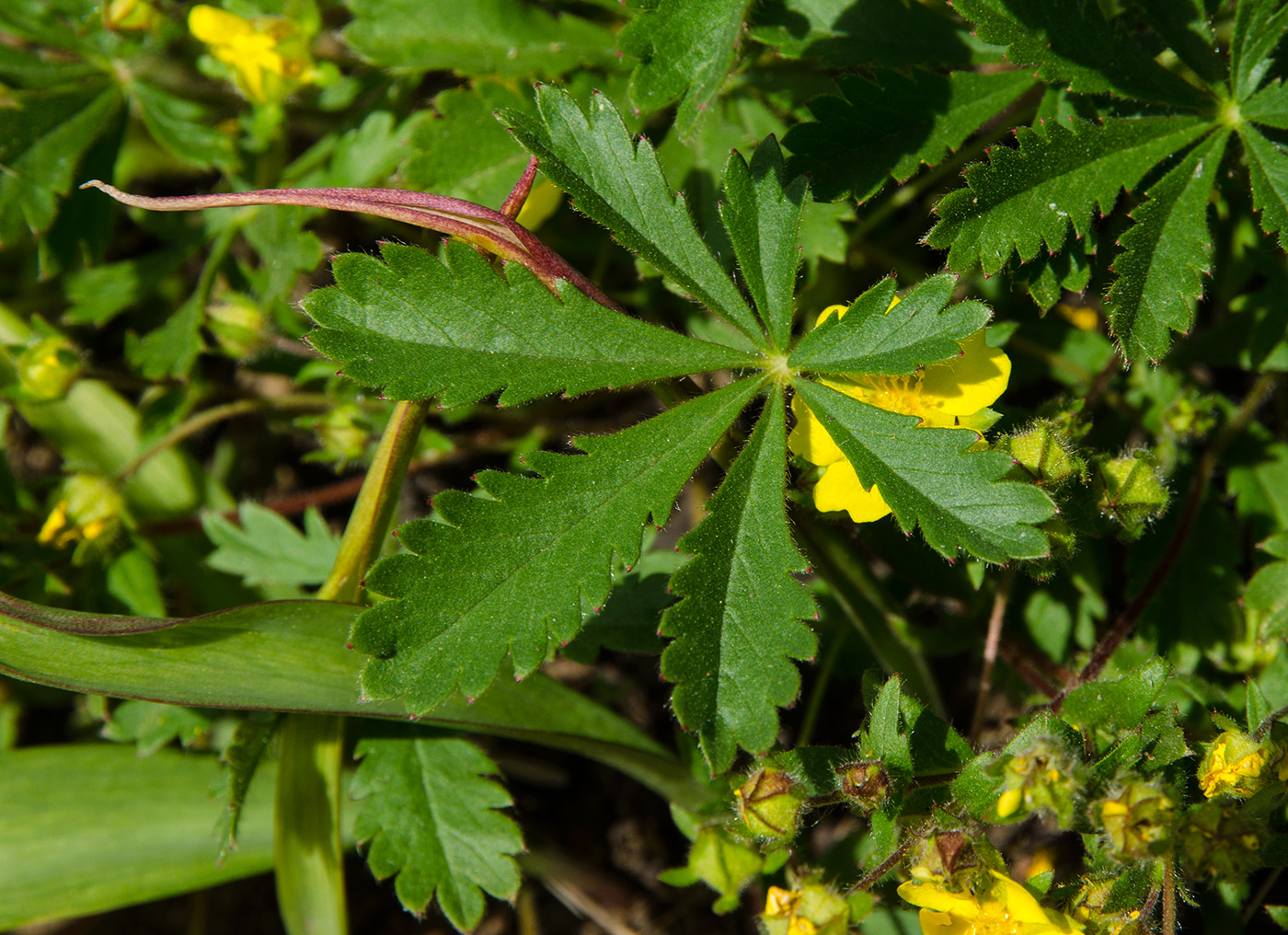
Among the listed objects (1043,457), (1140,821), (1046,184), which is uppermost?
(1046,184)

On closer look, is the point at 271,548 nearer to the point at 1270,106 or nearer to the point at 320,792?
the point at 320,792

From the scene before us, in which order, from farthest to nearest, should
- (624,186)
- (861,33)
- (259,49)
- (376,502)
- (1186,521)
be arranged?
1. (259,49)
2. (1186,521)
3. (861,33)
4. (376,502)
5. (624,186)

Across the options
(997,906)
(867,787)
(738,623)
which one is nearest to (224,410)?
(738,623)

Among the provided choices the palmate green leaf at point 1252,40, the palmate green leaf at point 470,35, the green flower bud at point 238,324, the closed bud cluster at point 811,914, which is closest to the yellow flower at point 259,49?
the palmate green leaf at point 470,35

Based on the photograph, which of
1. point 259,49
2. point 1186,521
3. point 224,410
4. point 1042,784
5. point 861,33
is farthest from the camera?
point 224,410

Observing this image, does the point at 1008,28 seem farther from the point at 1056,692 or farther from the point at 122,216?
the point at 122,216

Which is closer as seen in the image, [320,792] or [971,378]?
[971,378]

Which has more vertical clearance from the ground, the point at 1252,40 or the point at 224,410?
the point at 1252,40

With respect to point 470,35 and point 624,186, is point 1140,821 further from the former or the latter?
point 470,35
